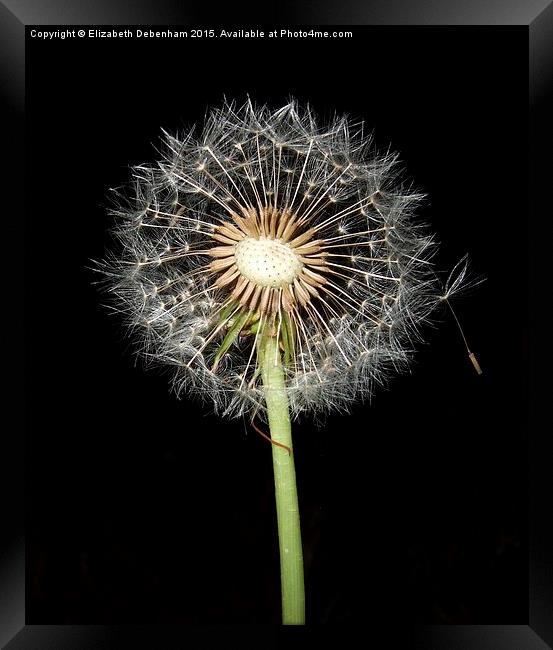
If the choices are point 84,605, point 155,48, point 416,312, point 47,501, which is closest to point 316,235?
point 416,312

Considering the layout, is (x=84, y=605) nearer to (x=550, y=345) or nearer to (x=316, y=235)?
(x=316, y=235)

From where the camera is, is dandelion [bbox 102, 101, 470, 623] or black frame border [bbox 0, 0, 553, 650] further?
dandelion [bbox 102, 101, 470, 623]

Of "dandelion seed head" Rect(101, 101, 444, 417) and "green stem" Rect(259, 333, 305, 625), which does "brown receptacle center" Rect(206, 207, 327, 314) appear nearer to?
"dandelion seed head" Rect(101, 101, 444, 417)

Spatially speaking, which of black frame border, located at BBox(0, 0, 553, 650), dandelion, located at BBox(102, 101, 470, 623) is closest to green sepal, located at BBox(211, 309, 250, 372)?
dandelion, located at BBox(102, 101, 470, 623)

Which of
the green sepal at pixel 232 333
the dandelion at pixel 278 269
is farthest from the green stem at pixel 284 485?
the green sepal at pixel 232 333

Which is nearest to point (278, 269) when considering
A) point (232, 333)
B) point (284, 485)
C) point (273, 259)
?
point (273, 259)

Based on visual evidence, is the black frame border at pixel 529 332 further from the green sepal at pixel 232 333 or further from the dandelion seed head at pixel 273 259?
the green sepal at pixel 232 333
